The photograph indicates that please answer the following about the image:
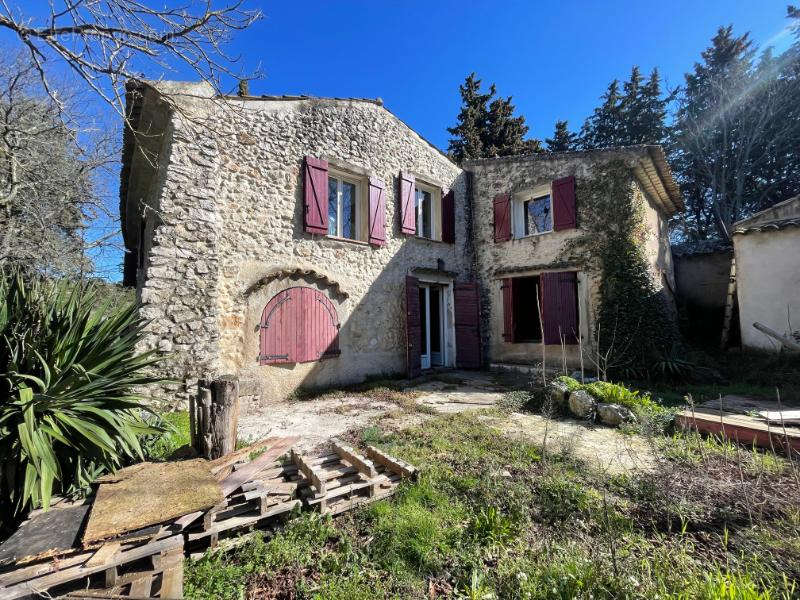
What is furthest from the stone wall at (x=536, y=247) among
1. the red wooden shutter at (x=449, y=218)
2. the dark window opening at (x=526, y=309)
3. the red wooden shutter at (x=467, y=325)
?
the red wooden shutter at (x=449, y=218)

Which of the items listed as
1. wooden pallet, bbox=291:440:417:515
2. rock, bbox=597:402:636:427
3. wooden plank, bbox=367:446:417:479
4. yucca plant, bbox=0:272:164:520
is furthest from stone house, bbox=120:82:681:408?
wooden plank, bbox=367:446:417:479

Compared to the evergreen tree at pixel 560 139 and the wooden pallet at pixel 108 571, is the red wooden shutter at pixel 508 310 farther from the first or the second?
the evergreen tree at pixel 560 139

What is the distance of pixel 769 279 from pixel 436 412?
771cm

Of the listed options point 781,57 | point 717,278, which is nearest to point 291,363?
point 717,278

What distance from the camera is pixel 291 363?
6121mm

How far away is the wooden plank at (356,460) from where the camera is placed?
282cm

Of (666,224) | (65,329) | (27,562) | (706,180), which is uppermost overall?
(706,180)

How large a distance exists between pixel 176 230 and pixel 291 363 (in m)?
2.83

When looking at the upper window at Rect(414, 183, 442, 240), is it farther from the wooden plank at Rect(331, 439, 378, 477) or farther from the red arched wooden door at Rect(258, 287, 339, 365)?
the wooden plank at Rect(331, 439, 378, 477)

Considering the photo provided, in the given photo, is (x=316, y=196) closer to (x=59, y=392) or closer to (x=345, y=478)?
(x=59, y=392)

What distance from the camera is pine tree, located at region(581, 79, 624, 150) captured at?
20688 millimetres

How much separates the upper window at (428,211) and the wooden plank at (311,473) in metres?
7.00

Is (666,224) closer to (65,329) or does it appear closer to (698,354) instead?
(698,354)

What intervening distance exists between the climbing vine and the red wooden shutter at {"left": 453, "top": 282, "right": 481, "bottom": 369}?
8.80 feet
